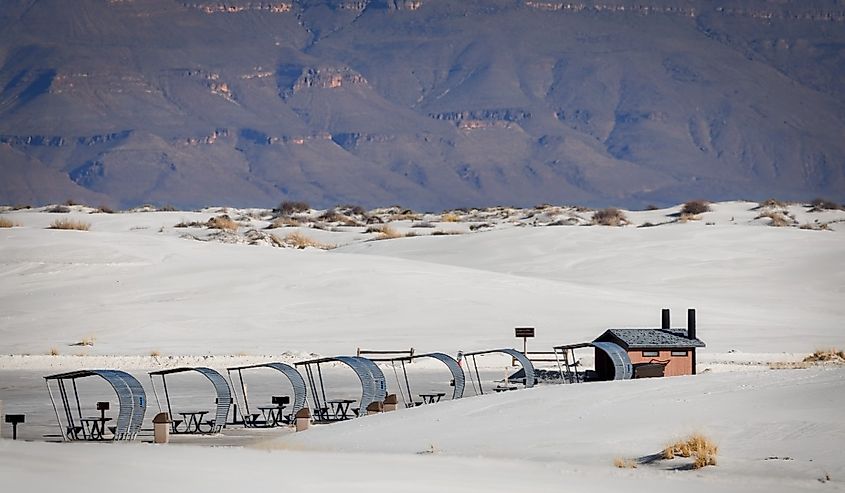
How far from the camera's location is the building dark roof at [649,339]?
3300 cm

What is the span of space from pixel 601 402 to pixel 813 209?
60593mm

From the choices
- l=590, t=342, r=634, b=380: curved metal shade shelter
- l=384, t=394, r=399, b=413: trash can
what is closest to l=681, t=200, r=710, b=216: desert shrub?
l=590, t=342, r=634, b=380: curved metal shade shelter

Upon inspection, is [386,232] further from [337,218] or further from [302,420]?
[302,420]

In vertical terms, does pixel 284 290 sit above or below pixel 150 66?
below

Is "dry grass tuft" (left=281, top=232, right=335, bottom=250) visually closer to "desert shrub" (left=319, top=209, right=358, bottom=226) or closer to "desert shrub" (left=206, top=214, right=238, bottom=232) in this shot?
"desert shrub" (left=206, top=214, right=238, bottom=232)

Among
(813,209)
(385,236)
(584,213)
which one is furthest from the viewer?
(584,213)

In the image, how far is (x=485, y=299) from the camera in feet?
159

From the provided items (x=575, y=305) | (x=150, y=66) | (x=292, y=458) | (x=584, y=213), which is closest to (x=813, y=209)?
(x=584, y=213)

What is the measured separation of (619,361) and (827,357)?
25.1 feet

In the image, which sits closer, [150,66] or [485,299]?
[485,299]

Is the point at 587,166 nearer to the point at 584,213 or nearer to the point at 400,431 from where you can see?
the point at 584,213

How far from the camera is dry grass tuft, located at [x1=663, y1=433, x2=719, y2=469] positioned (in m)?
20.0

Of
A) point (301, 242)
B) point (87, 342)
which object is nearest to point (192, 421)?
point (87, 342)

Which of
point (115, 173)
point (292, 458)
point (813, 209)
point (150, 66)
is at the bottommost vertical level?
point (292, 458)
